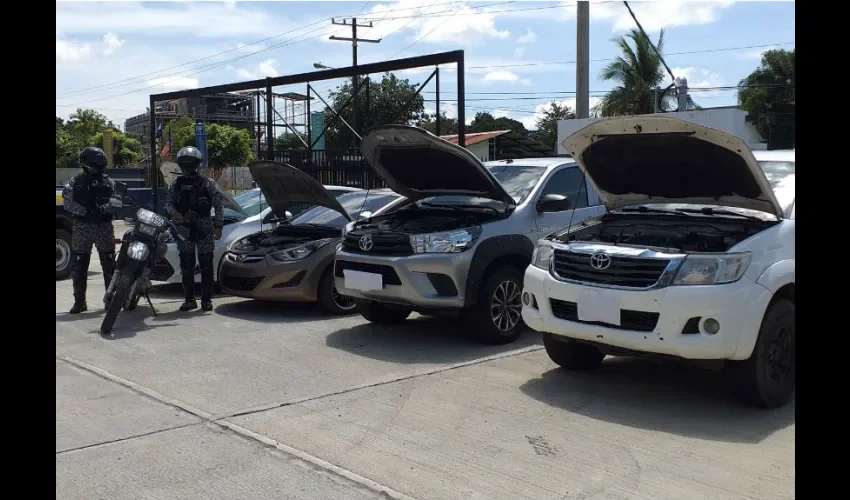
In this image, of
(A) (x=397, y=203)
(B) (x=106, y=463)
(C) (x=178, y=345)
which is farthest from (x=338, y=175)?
(B) (x=106, y=463)

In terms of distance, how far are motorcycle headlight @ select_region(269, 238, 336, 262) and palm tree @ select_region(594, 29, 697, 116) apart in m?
30.1

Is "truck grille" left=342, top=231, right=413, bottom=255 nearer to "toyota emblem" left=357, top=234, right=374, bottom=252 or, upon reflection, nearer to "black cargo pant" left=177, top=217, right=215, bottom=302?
"toyota emblem" left=357, top=234, right=374, bottom=252

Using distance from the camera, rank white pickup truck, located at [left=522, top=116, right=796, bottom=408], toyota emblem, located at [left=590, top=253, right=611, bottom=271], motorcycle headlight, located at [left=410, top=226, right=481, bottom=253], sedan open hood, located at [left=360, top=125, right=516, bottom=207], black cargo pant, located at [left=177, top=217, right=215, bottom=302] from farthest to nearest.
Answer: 1. black cargo pant, located at [left=177, top=217, right=215, bottom=302]
2. sedan open hood, located at [left=360, top=125, right=516, bottom=207]
3. motorcycle headlight, located at [left=410, top=226, right=481, bottom=253]
4. toyota emblem, located at [left=590, top=253, right=611, bottom=271]
5. white pickup truck, located at [left=522, top=116, right=796, bottom=408]

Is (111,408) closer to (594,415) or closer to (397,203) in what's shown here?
(594,415)

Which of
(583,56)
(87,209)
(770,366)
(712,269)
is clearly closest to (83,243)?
(87,209)

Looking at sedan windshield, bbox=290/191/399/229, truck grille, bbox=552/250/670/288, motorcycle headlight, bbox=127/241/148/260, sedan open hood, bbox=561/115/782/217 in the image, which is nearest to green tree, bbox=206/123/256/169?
sedan windshield, bbox=290/191/399/229

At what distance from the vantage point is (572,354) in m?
6.12

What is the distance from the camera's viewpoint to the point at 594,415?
518cm

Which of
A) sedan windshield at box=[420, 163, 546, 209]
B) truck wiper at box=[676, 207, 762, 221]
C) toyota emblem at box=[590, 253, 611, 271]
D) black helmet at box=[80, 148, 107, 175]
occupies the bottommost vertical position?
toyota emblem at box=[590, 253, 611, 271]

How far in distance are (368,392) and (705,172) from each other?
114 inches

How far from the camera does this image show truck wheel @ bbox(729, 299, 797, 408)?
16.5 ft

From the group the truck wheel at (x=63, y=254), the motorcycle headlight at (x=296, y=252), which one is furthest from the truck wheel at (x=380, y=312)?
the truck wheel at (x=63, y=254)

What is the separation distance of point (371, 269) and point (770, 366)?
11.3ft

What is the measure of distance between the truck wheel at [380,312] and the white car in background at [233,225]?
254 cm
